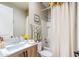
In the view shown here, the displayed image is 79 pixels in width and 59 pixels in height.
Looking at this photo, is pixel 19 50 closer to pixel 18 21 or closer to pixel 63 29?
pixel 18 21

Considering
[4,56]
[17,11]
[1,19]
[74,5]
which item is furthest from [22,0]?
[4,56]

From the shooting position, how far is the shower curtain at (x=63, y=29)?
7.24 ft

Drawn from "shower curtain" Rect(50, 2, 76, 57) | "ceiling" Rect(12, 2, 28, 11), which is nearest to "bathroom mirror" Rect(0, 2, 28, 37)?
"ceiling" Rect(12, 2, 28, 11)

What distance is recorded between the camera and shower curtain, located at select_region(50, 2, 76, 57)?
2.21 meters

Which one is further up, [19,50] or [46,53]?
[19,50]

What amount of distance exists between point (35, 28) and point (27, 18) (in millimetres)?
240

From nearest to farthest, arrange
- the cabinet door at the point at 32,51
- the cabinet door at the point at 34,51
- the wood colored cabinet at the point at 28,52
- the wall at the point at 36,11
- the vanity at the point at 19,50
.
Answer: the vanity at the point at 19,50 → the wood colored cabinet at the point at 28,52 → the cabinet door at the point at 32,51 → the cabinet door at the point at 34,51 → the wall at the point at 36,11

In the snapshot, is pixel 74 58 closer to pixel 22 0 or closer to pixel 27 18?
pixel 27 18

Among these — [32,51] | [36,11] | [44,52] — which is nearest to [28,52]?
[32,51]

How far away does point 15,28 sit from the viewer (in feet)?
6.74

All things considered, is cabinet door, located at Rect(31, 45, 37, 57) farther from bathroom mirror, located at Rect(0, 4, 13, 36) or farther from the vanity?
bathroom mirror, located at Rect(0, 4, 13, 36)

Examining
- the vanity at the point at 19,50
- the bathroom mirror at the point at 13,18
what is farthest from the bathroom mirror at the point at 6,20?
the vanity at the point at 19,50

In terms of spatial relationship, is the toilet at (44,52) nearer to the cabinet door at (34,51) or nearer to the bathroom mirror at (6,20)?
the cabinet door at (34,51)

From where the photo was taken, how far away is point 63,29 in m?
2.24
